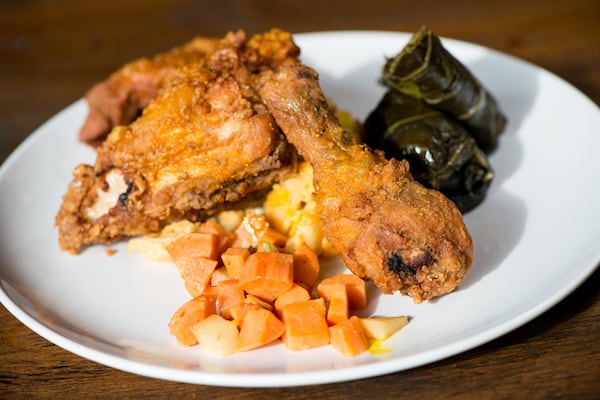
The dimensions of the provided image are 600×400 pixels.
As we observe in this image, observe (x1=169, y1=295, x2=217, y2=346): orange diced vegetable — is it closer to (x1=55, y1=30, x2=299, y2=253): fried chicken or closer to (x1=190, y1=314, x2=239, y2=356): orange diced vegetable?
(x1=190, y1=314, x2=239, y2=356): orange diced vegetable

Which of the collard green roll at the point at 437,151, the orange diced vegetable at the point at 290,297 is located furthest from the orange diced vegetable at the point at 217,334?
the collard green roll at the point at 437,151

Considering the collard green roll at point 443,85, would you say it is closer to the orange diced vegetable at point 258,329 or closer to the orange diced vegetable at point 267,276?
the orange diced vegetable at point 267,276

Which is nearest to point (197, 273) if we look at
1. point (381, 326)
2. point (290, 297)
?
point (290, 297)

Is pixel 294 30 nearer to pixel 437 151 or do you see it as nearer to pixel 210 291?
pixel 437 151

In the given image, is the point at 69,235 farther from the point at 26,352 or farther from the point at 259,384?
the point at 259,384

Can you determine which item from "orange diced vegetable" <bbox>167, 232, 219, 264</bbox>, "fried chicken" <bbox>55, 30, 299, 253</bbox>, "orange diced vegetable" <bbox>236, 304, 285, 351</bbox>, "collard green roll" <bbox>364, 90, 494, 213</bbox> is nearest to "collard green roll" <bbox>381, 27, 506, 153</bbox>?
"collard green roll" <bbox>364, 90, 494, 213</bbox>
